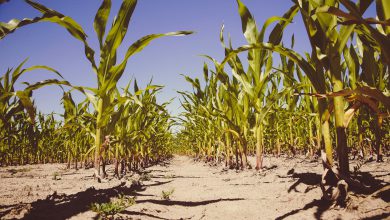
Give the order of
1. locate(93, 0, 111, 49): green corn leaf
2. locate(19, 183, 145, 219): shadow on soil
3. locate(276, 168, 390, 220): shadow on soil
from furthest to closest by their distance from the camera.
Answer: locate(93, 0, 111, 49): green corn leaf
locate(19, 183, 145, 219): shadow on soil
locate(276, 168, 390, 220): shadow on soil

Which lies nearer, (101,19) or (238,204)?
(238,204)

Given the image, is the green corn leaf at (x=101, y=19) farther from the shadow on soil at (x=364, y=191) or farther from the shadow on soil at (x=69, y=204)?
the shadow on soil at (x=364, y=191)

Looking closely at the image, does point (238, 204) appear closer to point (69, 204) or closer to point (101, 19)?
point (69, 204)

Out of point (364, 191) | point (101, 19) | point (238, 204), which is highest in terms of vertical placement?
point (101, 19)

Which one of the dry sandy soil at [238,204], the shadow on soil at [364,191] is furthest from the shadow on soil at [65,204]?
the shadow on soil at [364,191]

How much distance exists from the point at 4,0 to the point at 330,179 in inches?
67.3

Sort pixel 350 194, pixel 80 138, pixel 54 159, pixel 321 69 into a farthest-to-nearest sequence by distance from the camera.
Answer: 1. pixel 54 159
2. pixel 80 138
3. pixel 321 69
4. pixel 350 194

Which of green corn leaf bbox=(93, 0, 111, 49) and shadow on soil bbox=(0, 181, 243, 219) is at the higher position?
green corn leaf bbox=(93, 0, 111, 49)

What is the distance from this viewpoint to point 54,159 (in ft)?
33.8

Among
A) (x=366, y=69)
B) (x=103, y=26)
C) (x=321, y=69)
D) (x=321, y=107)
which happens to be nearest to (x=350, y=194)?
(x=321, y=107)

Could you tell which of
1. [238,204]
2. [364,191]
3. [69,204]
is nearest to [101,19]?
[69,204]

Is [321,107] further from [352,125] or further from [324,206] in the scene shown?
[352,125]

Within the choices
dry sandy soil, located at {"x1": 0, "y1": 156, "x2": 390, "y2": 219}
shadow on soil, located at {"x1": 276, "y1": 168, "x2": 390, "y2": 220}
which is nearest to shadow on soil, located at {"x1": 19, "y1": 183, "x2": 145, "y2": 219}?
dry sandy soil, located at {"x1": 0, "y1": 156, "x2": 390, "y2": 219}

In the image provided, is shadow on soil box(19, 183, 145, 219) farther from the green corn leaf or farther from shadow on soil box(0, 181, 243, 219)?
the green corn leaf
